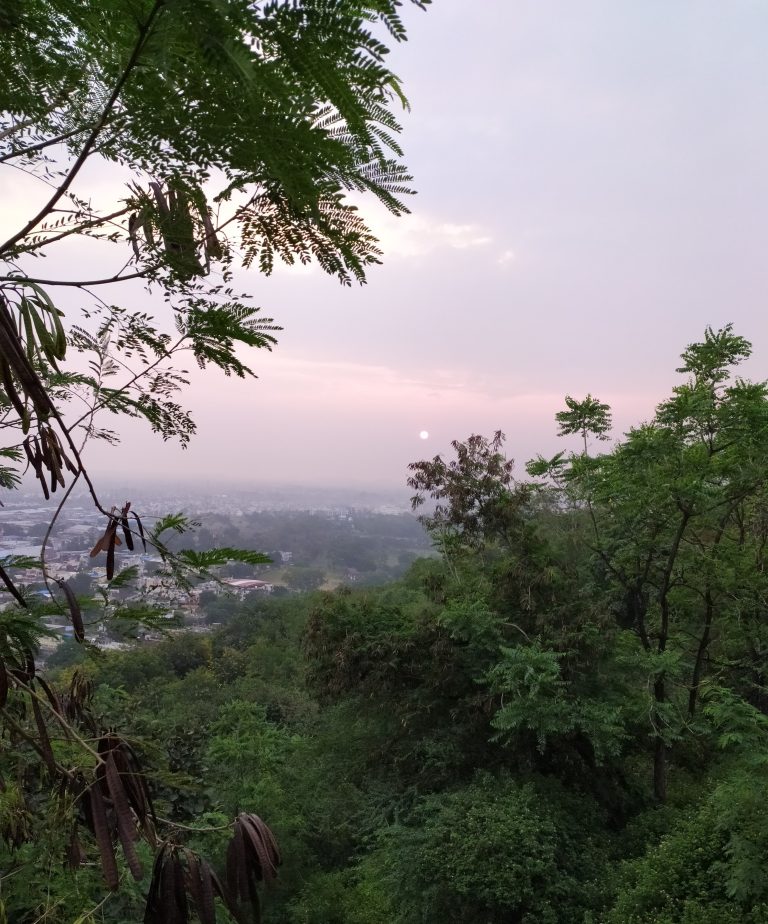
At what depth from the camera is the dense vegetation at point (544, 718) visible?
→ 492 cm

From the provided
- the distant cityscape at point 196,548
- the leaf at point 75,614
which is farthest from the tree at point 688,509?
the leaf at point 75,614

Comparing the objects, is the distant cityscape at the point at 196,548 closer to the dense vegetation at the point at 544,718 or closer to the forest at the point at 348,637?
the forest at the point at 348,637

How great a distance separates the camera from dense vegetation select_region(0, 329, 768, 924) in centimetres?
492

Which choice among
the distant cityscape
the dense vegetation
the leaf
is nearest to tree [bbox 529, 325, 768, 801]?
the dense vegetation

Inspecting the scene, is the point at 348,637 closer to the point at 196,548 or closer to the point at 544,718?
the point at 544,718

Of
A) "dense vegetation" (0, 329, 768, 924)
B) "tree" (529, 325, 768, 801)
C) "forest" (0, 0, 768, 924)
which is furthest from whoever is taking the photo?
"tree" (529, 325, 768, 801)

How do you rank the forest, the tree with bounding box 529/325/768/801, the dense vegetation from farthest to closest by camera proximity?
1. the tree with bounding box 529/325/768/801
2. the dense vegetation
3. the forest

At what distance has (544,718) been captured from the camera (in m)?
5.70

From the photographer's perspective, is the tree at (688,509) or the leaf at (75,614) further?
the tree at (688,509)

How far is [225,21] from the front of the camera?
78 centimetres

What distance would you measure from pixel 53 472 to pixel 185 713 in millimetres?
11229

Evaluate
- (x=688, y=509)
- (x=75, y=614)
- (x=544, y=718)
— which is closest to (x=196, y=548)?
(x=75, y=614)

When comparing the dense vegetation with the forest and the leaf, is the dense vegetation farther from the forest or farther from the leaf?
the leaf

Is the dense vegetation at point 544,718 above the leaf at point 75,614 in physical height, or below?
below
